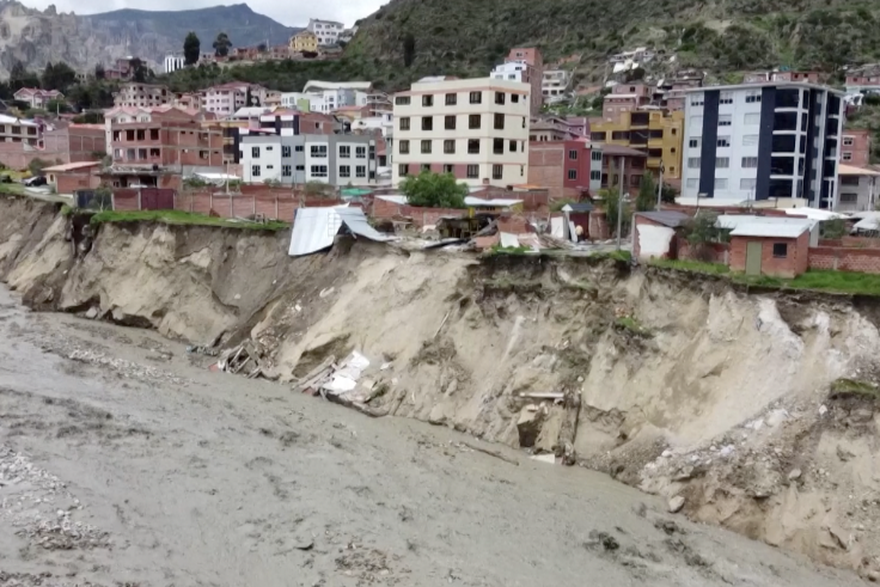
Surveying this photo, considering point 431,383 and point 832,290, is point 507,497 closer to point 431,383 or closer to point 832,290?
point 431,383

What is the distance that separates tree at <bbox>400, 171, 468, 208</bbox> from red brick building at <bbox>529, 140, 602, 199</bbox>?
1444 cm

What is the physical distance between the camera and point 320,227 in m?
34.2

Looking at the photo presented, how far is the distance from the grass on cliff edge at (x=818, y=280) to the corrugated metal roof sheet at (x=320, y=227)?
13.7 m

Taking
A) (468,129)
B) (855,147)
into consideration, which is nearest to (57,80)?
(468,129)

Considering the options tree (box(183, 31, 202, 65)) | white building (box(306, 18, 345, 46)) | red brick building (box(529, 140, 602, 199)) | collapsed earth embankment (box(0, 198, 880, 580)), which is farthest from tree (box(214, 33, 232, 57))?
collapsed earth embankment (box(0, 198, 880, 580))

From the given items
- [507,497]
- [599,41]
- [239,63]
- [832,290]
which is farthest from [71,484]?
[239,63]

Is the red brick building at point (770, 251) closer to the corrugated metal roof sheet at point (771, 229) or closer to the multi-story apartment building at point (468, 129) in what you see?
the corrugated metal roof sheet at point (771, 229)

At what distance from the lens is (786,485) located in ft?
58.6

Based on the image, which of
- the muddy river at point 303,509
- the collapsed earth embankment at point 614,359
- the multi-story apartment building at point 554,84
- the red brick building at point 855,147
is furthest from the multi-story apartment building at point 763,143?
the multi-story apartment building at point 554,84

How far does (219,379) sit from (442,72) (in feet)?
310

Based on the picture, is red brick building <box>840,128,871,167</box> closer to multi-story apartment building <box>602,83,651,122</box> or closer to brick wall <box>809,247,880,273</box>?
multi-story apartment building <box>602,83,651,122</box>

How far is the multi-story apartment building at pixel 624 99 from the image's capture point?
83.5 meters

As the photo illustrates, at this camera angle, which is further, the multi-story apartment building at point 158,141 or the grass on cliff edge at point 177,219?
the multi-story apartment building at point 158,141

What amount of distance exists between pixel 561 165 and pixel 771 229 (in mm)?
31655
